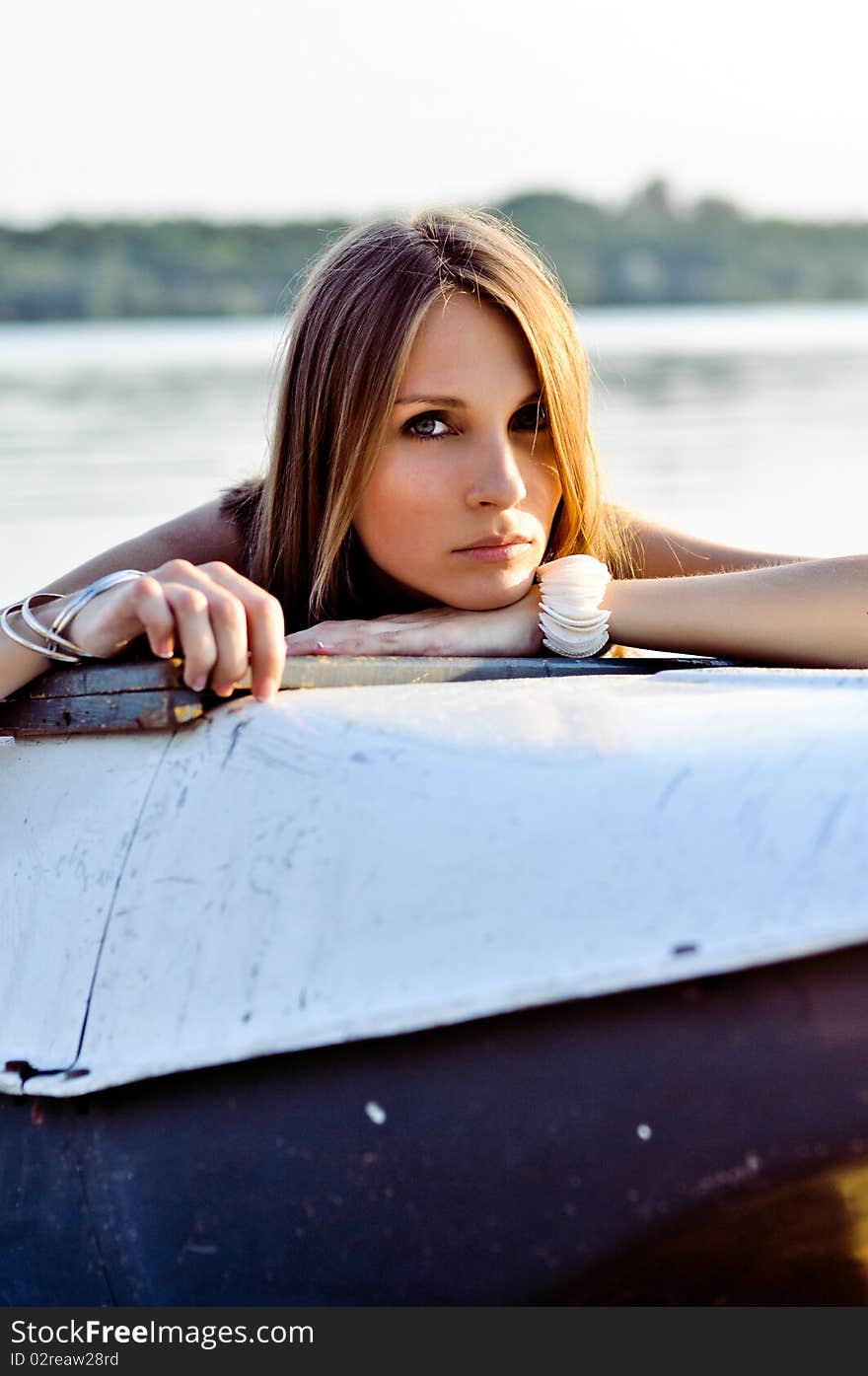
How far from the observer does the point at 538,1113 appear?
1208mm

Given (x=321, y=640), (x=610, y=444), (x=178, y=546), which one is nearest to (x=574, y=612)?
(x=321, y=640)

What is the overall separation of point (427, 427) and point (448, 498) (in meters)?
0.09

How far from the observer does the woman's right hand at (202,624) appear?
1.43m

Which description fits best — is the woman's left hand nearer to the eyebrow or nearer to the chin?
the chin

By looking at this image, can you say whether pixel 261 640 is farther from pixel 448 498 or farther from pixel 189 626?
pixel 448 498

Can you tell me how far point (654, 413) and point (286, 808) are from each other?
11400 millimetres

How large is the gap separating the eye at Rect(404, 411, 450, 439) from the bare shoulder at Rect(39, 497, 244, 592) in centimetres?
42

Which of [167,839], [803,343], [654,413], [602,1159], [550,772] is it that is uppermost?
[550,772]

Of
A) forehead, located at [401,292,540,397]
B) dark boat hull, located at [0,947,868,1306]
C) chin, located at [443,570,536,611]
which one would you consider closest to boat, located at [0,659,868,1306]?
dark boat hull, located at [0,947,868,1306]

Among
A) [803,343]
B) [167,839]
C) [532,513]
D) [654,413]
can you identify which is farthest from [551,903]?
[803,343]

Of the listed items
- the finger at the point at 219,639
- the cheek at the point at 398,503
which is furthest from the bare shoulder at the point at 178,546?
the finger at the point at 219,639

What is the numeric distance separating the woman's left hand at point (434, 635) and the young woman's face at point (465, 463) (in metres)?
0.08

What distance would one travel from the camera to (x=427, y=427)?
78.5 inches

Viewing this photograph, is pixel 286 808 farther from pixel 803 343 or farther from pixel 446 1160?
pixel 803 343
